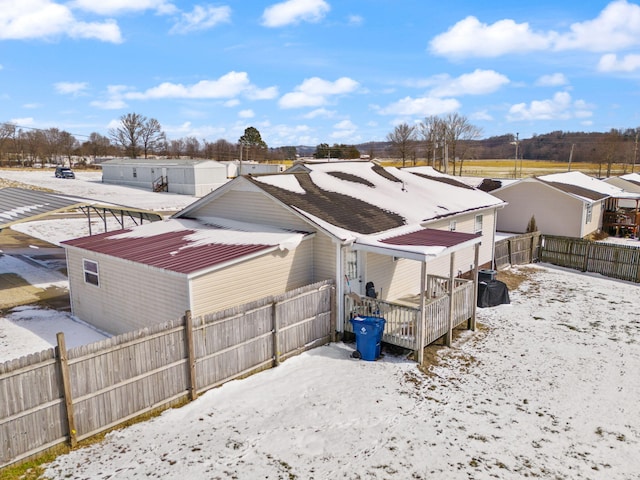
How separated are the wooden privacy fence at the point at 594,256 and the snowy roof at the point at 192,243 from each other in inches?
595

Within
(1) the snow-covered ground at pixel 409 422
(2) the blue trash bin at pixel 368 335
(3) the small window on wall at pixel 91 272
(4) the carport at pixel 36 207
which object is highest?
(4) the carport at pixel 36 207

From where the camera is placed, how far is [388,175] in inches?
829

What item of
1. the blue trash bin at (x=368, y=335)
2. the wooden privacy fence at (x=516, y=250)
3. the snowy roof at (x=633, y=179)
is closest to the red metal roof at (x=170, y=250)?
the blue trash bin at (x=368, y=335)

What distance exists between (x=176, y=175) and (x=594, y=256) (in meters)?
42.1

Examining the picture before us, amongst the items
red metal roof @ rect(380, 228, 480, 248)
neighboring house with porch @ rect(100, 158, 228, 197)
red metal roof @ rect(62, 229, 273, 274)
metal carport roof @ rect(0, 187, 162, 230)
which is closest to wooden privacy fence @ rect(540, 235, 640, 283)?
red metal roof @ rect(380, 228, 480, 248)

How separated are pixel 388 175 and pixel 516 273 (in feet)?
23.4

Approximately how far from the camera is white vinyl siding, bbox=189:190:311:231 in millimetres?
13805

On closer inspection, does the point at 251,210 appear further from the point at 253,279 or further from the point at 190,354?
the point at 190,354

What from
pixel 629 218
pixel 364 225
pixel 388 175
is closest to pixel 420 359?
pixel 364 225

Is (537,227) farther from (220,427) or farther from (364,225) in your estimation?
(220,427)

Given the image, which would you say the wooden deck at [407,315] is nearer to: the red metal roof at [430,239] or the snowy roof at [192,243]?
the red metal roof at [430,239]

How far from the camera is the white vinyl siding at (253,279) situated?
11203 millimetres

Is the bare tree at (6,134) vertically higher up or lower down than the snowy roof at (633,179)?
higher up

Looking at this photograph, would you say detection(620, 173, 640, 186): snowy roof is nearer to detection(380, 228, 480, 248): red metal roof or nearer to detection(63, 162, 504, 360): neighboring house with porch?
detection(63, 162, 504, 360): neighboring house with porch
